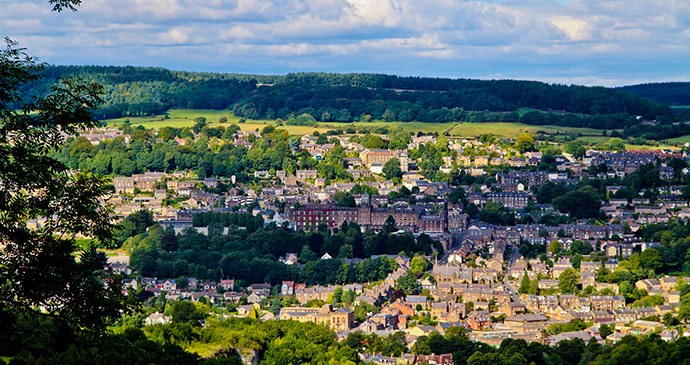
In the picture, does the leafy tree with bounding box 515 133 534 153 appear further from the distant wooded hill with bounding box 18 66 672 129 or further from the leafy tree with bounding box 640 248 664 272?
the leafy tree with bounding box 640 248 664 272

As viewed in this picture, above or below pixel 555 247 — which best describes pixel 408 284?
below

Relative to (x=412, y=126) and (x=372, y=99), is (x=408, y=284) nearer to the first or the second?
(x=412, y=126)

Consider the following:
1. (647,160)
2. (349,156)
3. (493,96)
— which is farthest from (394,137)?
(493,96)

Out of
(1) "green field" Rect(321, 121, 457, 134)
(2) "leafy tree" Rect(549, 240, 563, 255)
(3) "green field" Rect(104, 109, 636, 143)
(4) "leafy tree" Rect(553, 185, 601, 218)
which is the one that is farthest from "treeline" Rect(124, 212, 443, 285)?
(1) "green field" Rect(321, 121, 457, 134)

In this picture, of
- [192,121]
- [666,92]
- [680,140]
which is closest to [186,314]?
[680,140]

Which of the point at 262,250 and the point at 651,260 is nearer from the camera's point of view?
the point at 651,260

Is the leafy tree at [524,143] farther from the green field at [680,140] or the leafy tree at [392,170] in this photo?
the green field at [680,140]

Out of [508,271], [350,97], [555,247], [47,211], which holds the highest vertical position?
[47,211]

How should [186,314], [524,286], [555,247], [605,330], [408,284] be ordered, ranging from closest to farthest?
[186,314], [605,330], [524,286], [408,284], [555,247]
